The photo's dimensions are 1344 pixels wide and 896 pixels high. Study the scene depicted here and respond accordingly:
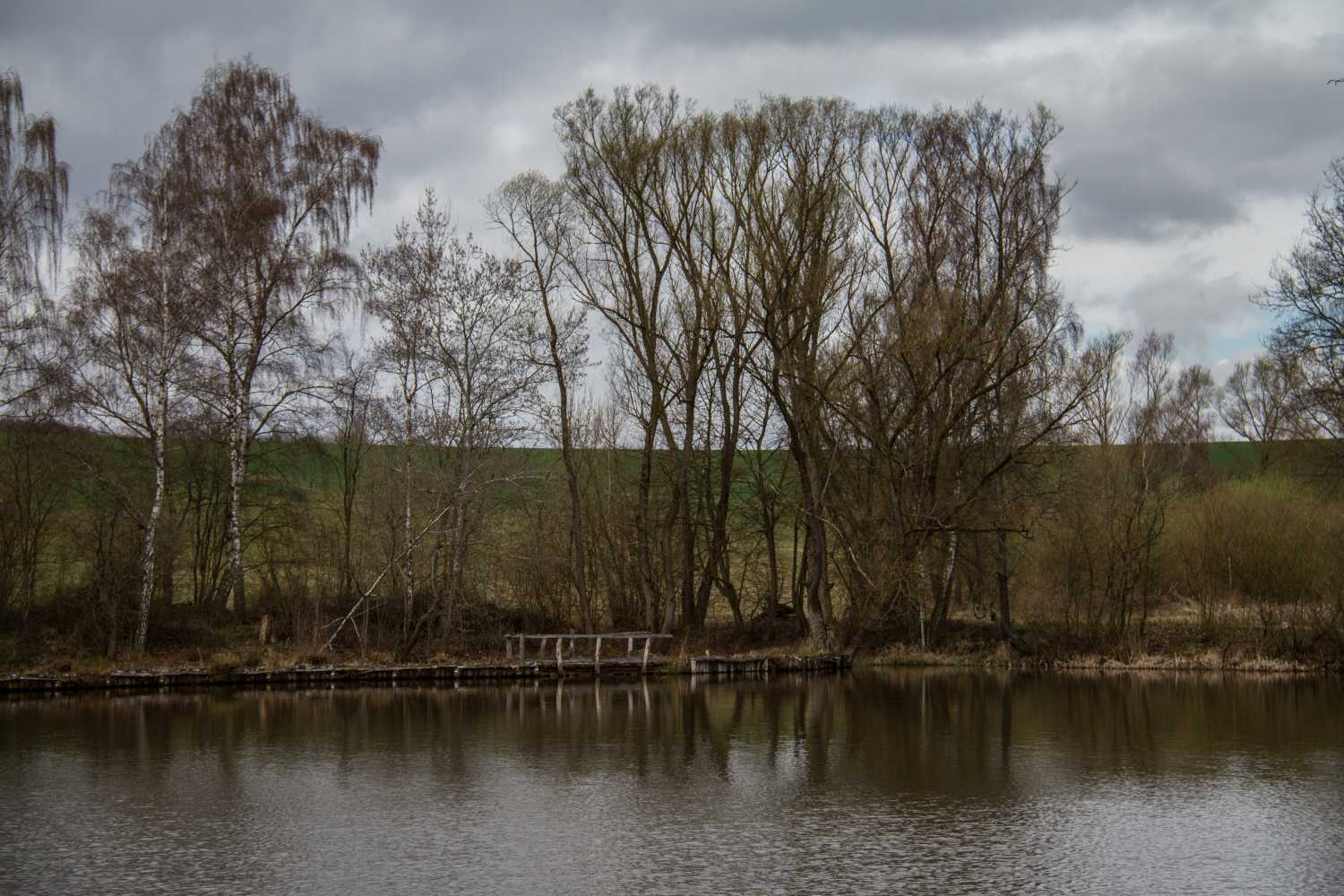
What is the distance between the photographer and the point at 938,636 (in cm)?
3431

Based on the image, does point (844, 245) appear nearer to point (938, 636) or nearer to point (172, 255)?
point (938, 636)

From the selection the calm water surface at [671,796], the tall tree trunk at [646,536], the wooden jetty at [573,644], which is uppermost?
the tall tree trunk at [646,536]

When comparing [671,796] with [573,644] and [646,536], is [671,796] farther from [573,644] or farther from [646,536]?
[646,536]

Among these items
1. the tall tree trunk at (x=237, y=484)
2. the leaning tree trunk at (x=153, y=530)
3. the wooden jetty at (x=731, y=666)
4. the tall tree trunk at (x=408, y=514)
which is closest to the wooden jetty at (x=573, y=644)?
the wooden jetty at (x=731, y=666)

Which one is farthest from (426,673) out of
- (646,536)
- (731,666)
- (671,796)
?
(671,796)

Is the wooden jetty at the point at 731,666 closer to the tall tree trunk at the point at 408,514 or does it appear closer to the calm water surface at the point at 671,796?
the calm water surface at the point at 671,796

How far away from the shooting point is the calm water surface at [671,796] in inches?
420

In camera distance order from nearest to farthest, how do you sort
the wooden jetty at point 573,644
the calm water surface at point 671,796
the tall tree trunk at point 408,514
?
1. the calm water surface at point 671,796
2. the tall tree trunk at point 408,514
3. the wooden jetty at point 573,644

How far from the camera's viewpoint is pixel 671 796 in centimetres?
1438

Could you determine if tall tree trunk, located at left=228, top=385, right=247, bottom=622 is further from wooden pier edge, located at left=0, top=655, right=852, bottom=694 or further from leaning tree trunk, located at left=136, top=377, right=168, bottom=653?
wooden pier edge, located at left=0, top=655, right=852, bottom=694

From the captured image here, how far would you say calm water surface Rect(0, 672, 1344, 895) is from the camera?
10.7 m

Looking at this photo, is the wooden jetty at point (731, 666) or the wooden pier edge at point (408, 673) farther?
the wooden jetty at point (731, 666)

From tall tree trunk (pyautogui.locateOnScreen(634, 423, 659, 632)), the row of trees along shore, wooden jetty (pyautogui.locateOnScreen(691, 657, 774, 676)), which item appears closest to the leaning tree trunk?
the row of trees along shore

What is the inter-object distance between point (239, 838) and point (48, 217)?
19.2 m
